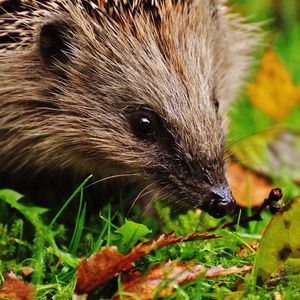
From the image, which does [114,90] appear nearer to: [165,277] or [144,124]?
[144,124]

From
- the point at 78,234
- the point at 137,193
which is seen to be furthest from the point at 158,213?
the point at 78,234

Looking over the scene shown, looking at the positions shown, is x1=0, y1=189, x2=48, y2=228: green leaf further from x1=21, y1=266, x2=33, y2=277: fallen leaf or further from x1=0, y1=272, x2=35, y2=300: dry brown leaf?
x1=0, y1=272, x2=35, y2=300: dry brown leaf

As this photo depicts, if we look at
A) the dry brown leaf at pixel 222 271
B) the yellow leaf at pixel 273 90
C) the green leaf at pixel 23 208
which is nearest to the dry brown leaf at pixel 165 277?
the dry brown leaf at pixel 222 271

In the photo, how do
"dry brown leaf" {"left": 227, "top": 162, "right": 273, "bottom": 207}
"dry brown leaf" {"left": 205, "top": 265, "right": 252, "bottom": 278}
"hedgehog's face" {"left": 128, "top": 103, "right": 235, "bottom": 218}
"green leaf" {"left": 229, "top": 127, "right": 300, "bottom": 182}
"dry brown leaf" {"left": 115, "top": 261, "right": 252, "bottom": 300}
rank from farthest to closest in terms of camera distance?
"green leaf" {"left": 229, "top": 127, "right": 300, "bottom": 182}, "dry brown leaf" {"left": 227, "top": 162, "right": 273, "bottom": 207}, "hedgehog's face" {"left": 128, "top": 103, "right": 235, "bottom": 218}, "dry brown leaf" {"left": 205, "top": 265, "right": 252, "bottom": 278}, "dry brown leaf" {"left": 115, "top": 261, "right": 252, "bottom": 300}

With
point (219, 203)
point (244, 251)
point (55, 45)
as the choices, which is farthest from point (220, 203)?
point (55, 45)

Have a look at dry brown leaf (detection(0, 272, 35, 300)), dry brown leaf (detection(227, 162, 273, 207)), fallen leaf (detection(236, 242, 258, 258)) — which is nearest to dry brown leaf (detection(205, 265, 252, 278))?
fallen leaf (detection(236, 242, 258, 258))

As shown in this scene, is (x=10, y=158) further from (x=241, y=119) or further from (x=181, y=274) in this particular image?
(x=241, y=119)
